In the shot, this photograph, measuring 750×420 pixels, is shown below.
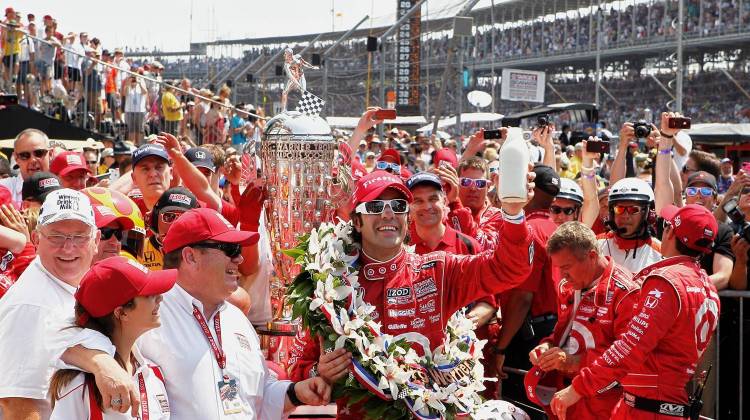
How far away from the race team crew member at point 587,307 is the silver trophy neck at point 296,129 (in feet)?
4.93

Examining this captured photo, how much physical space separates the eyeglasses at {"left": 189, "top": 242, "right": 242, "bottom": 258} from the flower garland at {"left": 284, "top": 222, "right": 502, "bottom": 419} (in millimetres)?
483

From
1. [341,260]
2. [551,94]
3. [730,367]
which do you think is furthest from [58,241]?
[551,94]

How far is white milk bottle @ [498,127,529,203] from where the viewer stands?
4.02 meters

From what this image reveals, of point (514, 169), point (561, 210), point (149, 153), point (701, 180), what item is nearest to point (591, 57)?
point (701, 180)

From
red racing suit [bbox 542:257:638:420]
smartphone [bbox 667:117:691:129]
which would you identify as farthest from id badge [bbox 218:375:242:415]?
smartphone [bbox 667:117:691:129]

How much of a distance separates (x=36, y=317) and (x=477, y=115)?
1312 inches

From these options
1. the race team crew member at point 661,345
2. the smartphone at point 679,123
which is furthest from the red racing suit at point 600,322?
the smartphone at point 679,123

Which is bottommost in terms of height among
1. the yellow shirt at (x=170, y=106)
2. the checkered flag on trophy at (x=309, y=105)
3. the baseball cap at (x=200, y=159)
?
the baseball cap at (x=200, y=159)

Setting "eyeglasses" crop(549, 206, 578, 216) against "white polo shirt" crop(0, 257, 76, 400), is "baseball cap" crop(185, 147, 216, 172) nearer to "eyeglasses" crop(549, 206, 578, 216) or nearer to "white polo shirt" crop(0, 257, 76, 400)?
"eyeglasses" crop(549, 206, 578, 216)

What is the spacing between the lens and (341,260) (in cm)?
454

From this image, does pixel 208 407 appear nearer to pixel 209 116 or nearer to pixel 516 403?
pixel 516 403

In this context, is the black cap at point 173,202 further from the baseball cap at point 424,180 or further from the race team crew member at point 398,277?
the race team crew member at point 398,277

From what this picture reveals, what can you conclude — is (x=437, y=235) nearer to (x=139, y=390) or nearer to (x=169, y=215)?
(x=169, y=215)

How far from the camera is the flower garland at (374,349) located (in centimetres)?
422
